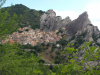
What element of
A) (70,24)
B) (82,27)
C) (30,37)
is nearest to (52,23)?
(70,24)

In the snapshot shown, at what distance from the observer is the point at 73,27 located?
49.0 metres

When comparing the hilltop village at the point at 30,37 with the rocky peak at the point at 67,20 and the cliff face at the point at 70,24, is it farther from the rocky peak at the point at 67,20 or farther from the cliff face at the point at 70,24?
the rocky peak at the point at 67,20

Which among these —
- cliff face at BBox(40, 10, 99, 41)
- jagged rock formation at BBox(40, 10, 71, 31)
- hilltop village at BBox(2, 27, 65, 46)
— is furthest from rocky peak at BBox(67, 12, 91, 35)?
hilltop village at BBox(2, 27, 65, 46)

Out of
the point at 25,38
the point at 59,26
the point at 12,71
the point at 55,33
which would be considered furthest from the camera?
the point at 59,26

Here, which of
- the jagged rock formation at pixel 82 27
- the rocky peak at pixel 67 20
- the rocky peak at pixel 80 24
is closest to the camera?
the jagged rock formation at pixel 82 27

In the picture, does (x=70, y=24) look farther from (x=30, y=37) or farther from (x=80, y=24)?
(x=30, y=37)

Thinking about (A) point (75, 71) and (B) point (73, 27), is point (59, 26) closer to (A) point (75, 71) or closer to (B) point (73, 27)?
(B) point (73, 27)

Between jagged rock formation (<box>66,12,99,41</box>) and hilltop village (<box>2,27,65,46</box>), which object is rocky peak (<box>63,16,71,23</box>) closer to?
jagged rock formation (<box>66,12,99,41</box>)

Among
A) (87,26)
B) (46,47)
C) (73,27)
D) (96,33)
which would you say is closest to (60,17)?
(73,27)

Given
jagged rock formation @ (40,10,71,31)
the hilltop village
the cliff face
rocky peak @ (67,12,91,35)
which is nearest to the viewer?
the hilltop village

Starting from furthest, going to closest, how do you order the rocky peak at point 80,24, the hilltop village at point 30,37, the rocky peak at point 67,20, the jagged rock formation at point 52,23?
the rocky peak at point 67,20 → the jagged rock formation at point 52,23 → the rocky peak at point 80,24 → the hilltop village at point 30,37

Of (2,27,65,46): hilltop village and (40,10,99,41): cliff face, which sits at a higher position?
(40,10,99,41): cliff face

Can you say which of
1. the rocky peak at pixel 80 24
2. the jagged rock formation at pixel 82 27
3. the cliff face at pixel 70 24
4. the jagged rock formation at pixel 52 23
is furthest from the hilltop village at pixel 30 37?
the jagged rock formation at pixel 82 27

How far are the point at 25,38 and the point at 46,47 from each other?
12.4m
